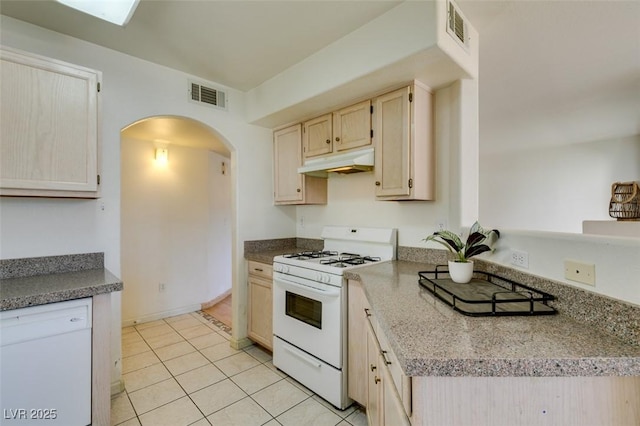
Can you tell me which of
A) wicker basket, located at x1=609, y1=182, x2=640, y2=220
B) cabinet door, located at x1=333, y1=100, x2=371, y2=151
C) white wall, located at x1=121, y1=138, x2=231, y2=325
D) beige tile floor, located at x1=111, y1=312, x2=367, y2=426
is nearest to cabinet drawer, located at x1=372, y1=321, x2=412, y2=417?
beige tile floor, located at x1=111, y1=312, x2=367, y2=426

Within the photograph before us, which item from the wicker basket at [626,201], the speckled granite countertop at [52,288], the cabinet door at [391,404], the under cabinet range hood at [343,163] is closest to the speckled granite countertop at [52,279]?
the speckled granite countertop at [52,288]

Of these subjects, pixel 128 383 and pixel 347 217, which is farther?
pixel 347 217

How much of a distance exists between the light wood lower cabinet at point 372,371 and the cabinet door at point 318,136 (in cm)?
127

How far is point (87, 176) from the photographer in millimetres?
1774

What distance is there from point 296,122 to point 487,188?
4703 mm

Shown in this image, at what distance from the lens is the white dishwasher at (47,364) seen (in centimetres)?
132

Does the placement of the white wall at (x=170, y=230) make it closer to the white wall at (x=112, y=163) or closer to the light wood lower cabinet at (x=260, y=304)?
the white wall at (x=112, y=163)

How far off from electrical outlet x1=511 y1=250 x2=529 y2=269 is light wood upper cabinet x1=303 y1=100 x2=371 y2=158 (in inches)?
50.5

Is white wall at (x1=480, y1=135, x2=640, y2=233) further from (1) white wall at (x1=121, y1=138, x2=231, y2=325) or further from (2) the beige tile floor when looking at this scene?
(2) the beige tile floor

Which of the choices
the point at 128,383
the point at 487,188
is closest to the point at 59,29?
the point at 128,383

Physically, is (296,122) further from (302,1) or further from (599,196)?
(599,196)

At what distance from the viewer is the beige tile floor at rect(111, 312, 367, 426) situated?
6.10ft

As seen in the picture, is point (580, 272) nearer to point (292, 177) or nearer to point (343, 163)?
point (343, 163)

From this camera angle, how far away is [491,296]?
1.26 m
